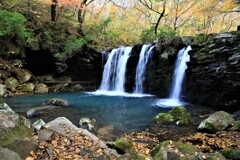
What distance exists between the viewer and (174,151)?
504 cm

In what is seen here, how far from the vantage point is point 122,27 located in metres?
31.9

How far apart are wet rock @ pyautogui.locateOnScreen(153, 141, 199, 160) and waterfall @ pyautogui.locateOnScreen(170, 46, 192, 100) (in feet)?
33.7

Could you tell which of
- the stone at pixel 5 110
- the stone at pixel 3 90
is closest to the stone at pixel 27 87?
the stone at pixel 3 90

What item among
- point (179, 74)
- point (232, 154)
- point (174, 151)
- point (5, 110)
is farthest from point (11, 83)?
point (232, 154)

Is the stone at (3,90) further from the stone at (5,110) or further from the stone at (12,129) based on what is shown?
the stone at (12,129)

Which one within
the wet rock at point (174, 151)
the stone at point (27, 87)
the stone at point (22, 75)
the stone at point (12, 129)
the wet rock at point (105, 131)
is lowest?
the wet rock at point (105, 131)

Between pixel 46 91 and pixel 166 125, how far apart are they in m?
11.7

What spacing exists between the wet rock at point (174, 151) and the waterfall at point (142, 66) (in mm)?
12900

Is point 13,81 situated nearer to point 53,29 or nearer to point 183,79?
point 53,29

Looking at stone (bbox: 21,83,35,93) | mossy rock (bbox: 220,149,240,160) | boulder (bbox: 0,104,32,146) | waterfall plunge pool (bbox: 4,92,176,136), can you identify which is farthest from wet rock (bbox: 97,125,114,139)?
stone (bbox: 21,83,35,93)

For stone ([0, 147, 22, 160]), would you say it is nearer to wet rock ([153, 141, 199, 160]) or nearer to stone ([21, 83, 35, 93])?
wet rock ([153, 141, 199, 160])

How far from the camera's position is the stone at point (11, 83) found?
636 inches

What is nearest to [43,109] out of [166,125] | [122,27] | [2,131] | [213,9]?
[166,125]

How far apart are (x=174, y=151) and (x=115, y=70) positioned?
51.2ft
